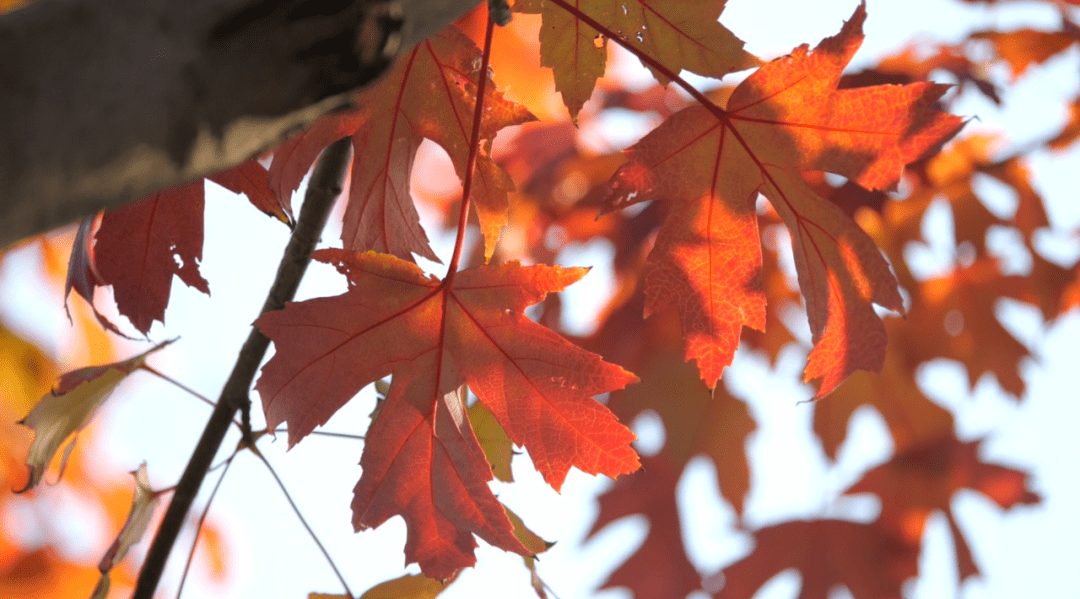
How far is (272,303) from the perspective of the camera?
2.76ft

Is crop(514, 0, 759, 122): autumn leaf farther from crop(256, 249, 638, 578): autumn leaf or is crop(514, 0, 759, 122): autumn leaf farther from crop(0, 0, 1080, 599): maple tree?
crop(256, 249, 638, 578): autumn leaf

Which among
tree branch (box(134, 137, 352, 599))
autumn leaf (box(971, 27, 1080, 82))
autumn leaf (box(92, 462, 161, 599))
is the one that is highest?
autumn leaf (box(971, 27, 1080, 82))

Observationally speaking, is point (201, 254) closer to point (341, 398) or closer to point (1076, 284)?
point (341, 398)

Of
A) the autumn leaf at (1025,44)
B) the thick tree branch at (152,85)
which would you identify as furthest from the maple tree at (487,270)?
the autumn leaf at (1025,44)

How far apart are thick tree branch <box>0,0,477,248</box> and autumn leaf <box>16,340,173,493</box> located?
2.04ft

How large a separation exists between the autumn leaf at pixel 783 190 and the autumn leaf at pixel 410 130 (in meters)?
0.14

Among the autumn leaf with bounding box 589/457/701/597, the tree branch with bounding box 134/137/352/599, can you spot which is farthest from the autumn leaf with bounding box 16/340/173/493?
the autumn leaf with bounding box 589/457/701/597

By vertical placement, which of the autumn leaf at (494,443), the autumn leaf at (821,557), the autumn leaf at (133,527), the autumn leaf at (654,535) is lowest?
the autumn leaf at (821,557)

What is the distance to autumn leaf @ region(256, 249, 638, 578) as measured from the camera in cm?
74

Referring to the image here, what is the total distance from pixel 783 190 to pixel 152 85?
0.71 metres

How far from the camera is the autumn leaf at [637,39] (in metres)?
0.78

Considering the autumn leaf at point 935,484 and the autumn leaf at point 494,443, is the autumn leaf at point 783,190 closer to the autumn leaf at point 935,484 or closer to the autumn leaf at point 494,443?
the autumn leaf at point 494,443

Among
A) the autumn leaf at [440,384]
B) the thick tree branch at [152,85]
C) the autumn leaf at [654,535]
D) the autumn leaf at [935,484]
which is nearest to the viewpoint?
the thick tree branch at [152,85]

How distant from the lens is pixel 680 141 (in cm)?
84
